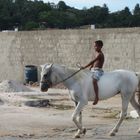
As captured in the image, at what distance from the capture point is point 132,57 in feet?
79.5

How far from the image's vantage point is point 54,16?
6259 cm

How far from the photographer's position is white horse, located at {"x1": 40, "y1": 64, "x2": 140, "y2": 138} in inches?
470

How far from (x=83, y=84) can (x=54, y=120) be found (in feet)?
11.4

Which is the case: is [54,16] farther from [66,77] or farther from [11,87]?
[66,77]

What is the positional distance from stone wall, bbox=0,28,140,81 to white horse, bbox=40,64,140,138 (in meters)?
11.6

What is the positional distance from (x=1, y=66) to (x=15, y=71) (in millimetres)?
1302

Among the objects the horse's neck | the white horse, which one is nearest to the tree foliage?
the white horse

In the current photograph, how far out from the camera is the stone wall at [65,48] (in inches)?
963

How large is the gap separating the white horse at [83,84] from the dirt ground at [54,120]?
0.57 meters

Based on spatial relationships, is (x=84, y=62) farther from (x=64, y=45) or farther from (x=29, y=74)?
(x=29, y=74)

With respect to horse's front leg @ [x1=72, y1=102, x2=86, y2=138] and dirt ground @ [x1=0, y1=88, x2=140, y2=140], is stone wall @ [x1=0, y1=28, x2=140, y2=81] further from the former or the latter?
horse's front leg @ [x1=72, y1=102, x2=86, y2=138]

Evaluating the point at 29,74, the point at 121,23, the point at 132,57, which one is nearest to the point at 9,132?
the point at 132,57

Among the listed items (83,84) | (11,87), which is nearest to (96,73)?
(83,84)

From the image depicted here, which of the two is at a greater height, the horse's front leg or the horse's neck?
the horse's neck
